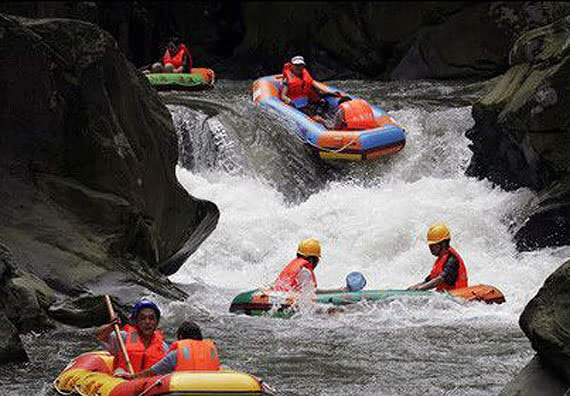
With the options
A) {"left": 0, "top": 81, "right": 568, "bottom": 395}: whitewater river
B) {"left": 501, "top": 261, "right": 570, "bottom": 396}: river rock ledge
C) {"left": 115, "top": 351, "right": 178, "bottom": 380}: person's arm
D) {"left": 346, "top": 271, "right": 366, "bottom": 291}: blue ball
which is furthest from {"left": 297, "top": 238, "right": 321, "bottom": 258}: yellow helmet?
{"left": 501, "top": 261, "right": 570, "bottom": 396}: river rock ledge

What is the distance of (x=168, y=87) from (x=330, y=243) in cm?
745

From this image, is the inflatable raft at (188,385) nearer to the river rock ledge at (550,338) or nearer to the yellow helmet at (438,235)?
the river rock ledge at (550,338)

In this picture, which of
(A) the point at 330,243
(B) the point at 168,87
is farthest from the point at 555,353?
(B) the point at 168,87

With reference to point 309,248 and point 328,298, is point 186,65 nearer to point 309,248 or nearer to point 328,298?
point 309,248

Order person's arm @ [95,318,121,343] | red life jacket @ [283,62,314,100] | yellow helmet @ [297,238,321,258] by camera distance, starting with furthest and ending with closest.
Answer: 1. red life jacket @ [283,62,314,100]
2. yellow helmet @ [297,238,321,258]
3. person's arm @ [95,318,121,343]

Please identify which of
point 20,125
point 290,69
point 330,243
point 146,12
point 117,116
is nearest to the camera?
point 20,125

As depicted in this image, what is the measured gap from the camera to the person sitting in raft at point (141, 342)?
8891 mm

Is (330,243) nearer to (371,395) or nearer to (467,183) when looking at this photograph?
(467,183)

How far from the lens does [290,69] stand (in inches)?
859

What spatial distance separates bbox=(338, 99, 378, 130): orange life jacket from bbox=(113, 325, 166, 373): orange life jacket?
11.3 m

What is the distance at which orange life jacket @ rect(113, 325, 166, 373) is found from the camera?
29.1 ft

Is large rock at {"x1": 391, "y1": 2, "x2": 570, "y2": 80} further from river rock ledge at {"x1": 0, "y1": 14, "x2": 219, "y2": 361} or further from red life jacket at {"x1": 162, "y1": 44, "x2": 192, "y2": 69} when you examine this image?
river rock ledge at {"x1": 0, "y1": 14, "x2": 219, "y2": 361}

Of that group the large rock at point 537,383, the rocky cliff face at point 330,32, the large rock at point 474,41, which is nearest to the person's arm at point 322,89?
the rocky cliff face at point 330,32

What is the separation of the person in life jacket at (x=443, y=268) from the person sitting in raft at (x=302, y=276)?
3.30 ft
